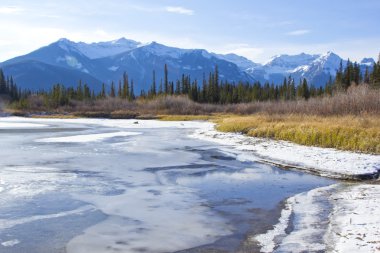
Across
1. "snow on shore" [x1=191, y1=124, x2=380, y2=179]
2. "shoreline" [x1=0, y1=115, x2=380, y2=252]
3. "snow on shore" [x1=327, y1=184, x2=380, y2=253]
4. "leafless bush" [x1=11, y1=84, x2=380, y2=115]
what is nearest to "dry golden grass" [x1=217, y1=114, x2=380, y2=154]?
"snow on shore" [x1=191, y1=124, x2=380, y2=179]

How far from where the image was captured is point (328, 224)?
10617 millimetres

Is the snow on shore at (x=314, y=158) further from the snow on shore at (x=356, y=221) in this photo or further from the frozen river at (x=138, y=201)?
the snow on shore at (x=356, y=221)

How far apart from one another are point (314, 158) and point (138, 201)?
11422 millimetres

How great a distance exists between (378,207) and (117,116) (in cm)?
7107

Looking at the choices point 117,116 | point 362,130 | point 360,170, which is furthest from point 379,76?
point 360,170

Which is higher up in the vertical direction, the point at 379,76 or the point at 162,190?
the point at 379,76

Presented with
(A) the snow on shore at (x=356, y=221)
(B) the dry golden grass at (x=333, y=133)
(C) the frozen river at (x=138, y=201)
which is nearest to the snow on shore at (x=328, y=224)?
(A) the snow on shore at (x=356, y=221)

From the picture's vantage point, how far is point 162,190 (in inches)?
597

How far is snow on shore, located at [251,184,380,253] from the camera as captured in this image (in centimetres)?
888

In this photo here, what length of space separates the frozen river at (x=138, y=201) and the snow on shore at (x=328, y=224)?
0.44 m

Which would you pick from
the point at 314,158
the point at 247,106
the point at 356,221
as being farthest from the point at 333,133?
the point at 247,106

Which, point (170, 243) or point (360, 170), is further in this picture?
point (360, 170)

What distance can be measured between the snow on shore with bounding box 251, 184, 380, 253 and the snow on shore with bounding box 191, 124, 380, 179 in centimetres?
356

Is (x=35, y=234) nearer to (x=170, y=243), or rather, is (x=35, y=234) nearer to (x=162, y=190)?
(x=170, y=243)
